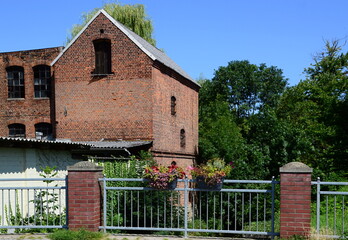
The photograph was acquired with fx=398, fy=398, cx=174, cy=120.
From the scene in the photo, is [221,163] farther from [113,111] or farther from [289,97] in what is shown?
[289,97]

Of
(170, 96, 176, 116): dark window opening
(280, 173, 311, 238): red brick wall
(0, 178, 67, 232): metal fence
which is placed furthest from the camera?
(170, 96, 176, 116): dark window opening

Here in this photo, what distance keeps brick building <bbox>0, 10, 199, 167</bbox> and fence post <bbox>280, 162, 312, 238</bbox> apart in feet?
35.8

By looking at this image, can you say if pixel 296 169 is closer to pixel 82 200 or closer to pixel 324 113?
pixel 82 200

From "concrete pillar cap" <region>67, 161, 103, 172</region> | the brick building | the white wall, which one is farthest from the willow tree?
"concrete pillar cap" <region>67, 161, 103, 172</region>

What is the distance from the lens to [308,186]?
7738 millimetres

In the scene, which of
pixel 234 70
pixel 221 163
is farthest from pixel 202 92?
pixel 221 163

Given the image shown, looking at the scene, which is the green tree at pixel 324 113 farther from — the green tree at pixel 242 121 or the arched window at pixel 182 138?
the arched window at pixel 182 138

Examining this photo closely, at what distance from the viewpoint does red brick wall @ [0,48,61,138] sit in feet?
71.9

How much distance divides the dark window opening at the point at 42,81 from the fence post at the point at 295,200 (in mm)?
16998

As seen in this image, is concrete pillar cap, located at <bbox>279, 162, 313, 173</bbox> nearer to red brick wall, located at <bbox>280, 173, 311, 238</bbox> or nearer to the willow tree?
red brick wall, located at <bbox>280, 173, 311, 238</bbox>

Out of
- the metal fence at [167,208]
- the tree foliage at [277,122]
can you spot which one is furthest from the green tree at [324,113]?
the metal fence at [167,208]

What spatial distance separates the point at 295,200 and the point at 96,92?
14.1 metres

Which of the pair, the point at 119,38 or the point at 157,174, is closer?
the point at 157,174

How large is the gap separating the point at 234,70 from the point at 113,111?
24399mm
